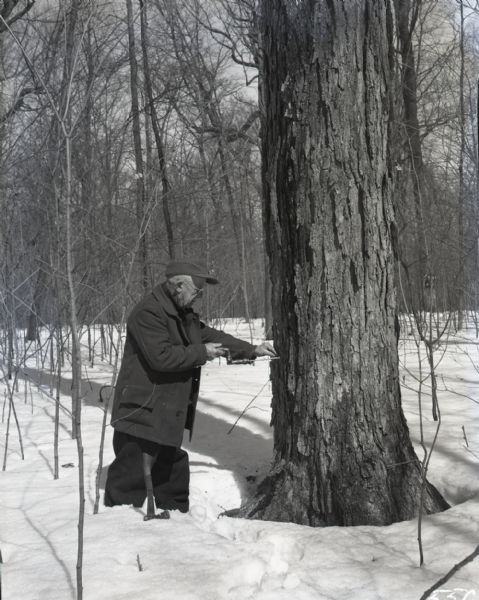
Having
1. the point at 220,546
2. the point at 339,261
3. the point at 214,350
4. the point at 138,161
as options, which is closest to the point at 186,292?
the point at 214,350

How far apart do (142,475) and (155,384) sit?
52 centimetres

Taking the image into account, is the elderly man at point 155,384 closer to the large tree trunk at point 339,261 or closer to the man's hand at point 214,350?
the man's hand at point 214,350

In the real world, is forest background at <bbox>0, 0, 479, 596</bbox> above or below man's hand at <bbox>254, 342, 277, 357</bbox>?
above

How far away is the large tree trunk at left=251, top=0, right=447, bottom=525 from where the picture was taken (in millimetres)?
2771

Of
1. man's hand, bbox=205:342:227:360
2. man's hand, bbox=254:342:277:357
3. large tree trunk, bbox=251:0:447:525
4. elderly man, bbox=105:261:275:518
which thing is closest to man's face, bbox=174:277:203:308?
elderly man, bbox=105:261:275:518

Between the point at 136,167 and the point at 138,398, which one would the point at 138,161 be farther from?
the point at 138,398

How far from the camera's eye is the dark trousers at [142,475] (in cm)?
326

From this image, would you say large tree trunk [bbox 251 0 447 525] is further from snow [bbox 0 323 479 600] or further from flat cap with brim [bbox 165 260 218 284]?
flat cap with brim [bbox 165 260 218 284]

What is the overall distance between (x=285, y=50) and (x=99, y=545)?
244cm

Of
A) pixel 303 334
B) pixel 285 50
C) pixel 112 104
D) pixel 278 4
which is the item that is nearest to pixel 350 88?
A: pixel 285 50

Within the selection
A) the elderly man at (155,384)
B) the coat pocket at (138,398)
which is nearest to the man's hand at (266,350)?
the elderly man at (155,384)

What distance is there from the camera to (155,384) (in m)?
3.22

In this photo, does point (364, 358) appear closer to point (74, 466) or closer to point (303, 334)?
point (303, 334)

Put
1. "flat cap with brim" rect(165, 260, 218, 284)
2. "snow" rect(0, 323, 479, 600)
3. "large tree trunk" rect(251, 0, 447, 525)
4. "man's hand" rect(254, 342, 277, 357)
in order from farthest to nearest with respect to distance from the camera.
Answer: "flat cap with brim" rect(165, 260, 218, 284), "man's hand" rect(254, 342, 277, 357), "large tree trunk" rect(251, 0, 447, 525), "snow" rect(0, 323, 479, 600)
